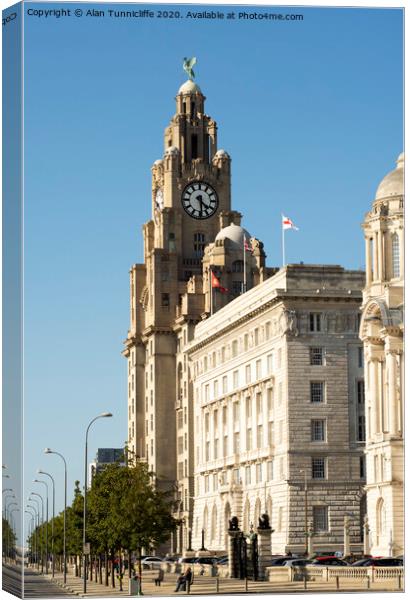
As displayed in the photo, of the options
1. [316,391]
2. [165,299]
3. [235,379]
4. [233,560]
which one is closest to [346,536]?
[316,391]

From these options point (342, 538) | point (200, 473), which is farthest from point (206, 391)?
point (342, 538)

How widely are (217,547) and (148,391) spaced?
139ft

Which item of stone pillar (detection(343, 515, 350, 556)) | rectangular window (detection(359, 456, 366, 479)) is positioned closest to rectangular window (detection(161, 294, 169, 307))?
rectangular window (detection(359, 456, 366, 479))

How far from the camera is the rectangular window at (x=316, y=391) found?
128 meters

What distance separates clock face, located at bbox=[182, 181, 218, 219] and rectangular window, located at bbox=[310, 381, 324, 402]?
6855cm

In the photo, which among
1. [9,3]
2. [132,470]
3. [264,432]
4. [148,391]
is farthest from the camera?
[148,391]

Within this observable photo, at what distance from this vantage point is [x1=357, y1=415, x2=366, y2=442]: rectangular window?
128 m

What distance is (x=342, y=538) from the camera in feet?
413

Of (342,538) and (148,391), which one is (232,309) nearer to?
(342,538)

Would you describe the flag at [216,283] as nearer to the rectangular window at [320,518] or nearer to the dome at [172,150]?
the dome at [172,150]

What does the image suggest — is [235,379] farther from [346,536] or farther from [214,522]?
[346,536]

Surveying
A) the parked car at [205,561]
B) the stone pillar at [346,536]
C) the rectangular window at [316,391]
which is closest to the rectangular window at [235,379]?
the rectangular window at [316,391]

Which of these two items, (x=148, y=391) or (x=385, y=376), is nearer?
(x=385, y=376)

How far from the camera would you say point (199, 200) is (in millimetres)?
194500
